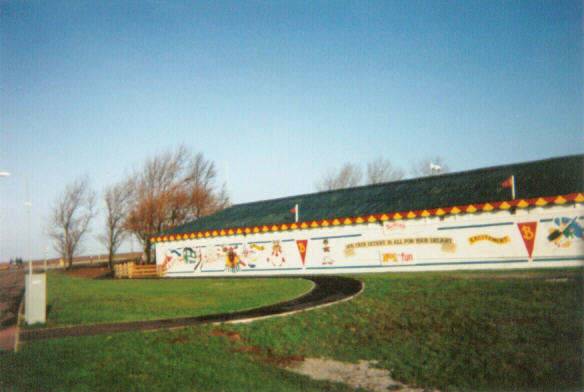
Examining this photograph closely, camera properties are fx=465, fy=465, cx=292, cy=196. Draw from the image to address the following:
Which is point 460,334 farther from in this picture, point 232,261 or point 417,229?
point 232,261

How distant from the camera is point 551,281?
14.9 meters

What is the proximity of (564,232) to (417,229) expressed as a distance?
693 centimetres

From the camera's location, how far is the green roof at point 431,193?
74.0ft

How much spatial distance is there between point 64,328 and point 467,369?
33.2ft

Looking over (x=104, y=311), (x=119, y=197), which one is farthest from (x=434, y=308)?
(x=119, y=197)

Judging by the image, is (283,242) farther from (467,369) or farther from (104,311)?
(467,369)

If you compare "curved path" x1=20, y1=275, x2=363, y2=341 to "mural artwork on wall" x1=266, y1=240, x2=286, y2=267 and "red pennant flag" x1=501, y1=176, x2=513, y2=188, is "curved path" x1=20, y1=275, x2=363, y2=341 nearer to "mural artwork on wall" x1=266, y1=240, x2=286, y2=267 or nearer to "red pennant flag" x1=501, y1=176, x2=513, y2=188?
"red pennant flag" x1=501, y1=176, x2=513, y2=188

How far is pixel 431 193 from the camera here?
26.9 metres

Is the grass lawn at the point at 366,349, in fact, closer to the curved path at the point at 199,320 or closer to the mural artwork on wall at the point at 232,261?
the curved path at the point at 199,320

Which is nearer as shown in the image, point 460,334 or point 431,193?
point 460,334

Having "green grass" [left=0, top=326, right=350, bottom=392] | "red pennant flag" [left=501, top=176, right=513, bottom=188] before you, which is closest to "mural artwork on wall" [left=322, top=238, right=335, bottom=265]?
"red pennant flag" [left=501, top=176, right=513, bottom=188]

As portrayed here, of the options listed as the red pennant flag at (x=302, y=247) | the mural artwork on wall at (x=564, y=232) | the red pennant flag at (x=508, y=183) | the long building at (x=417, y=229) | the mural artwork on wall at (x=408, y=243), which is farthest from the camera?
the red pennant flag at (x=302, y=247)

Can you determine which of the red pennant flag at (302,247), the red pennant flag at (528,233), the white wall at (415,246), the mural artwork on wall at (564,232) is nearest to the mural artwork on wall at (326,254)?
the white wall at (415,246)

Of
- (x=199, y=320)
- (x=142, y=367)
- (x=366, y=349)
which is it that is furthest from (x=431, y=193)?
(x=142, y=367)
